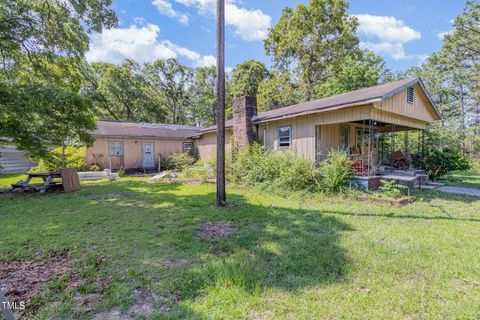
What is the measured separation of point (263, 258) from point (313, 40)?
25113 millimetres

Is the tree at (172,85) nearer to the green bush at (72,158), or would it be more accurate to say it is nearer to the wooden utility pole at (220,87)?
the green bush at (72,158)

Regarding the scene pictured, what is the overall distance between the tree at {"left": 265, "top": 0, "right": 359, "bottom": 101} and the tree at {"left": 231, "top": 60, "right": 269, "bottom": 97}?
4.26 m

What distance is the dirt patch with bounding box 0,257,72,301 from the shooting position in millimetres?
2734

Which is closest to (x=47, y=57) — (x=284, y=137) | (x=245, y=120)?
(x=245, y=120)

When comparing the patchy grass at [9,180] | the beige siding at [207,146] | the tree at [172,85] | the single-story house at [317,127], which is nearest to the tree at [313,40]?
the beige siding at [207,146]

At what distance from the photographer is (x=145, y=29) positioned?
1495cm

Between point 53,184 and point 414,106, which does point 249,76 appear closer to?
point 414,106

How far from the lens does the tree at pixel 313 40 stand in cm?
2311

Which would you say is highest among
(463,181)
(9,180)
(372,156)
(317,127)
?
(317,127)

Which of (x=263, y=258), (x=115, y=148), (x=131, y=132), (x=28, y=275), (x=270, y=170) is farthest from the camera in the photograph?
(x=131, y=132)

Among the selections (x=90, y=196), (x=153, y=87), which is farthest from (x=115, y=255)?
(x=153, y=87)

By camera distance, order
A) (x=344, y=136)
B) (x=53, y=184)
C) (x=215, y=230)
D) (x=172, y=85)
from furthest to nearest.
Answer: (x=172, y=85) → (x=344, y=136) → (x=53, y=184) → (x=215, y=230)

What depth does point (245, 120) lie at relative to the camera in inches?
483

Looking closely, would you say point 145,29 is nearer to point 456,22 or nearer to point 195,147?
point 195,147
